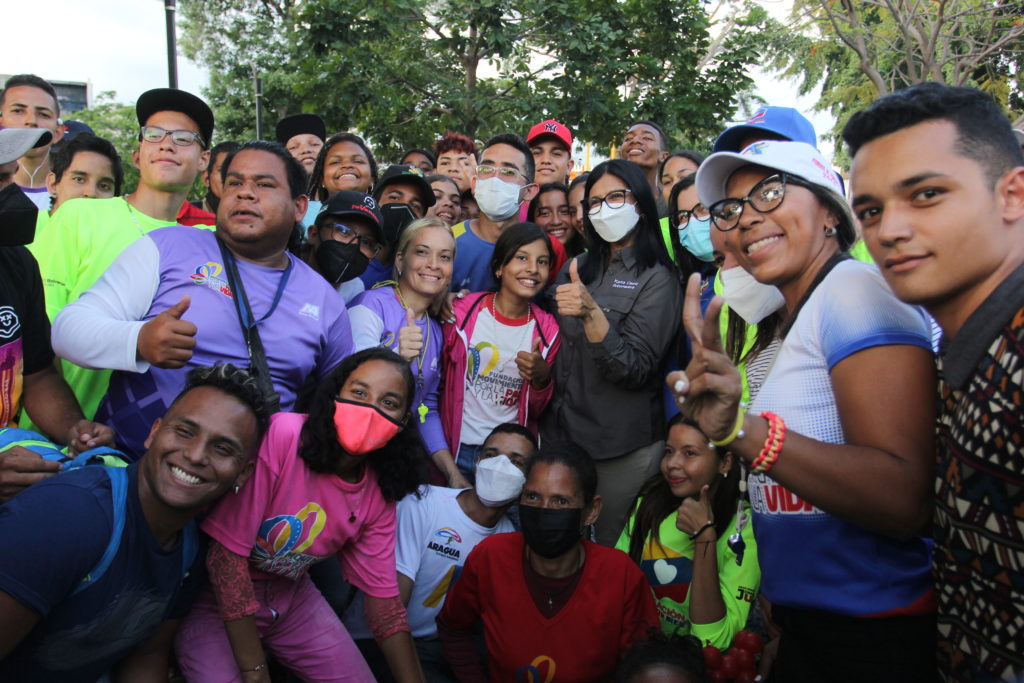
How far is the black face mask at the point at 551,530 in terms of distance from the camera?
3.44m

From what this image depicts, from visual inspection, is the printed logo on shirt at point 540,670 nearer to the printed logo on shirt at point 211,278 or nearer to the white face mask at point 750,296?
the white face mask at point 750,296

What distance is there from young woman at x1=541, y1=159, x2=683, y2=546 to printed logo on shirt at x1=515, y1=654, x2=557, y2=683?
96 centimetres

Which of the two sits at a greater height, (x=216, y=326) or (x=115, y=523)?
(x=216, y=326)

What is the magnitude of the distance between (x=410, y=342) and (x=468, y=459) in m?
0.79

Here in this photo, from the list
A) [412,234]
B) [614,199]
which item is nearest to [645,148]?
[614,199]

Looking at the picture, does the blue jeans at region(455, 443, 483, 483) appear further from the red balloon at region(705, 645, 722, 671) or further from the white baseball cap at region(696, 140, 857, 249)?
the white baseball cap at region(696, 140, 857, 249)

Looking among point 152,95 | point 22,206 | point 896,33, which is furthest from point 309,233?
point 896,33

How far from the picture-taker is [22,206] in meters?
2.62

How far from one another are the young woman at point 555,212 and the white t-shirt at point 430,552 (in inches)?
81.8

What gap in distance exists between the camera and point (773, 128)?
7.47 feet

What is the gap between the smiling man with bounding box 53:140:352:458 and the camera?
2814 millimetres

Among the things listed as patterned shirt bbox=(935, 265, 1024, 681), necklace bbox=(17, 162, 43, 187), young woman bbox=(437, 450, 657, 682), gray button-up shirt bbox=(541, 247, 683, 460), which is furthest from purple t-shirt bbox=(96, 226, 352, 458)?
necklace bbox=(17, 162, 43, 187)

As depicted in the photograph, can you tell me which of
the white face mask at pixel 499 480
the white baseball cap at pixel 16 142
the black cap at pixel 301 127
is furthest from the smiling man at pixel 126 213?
the black cap at pixel 301 127

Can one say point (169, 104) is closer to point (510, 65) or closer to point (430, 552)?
point (430, 552)
